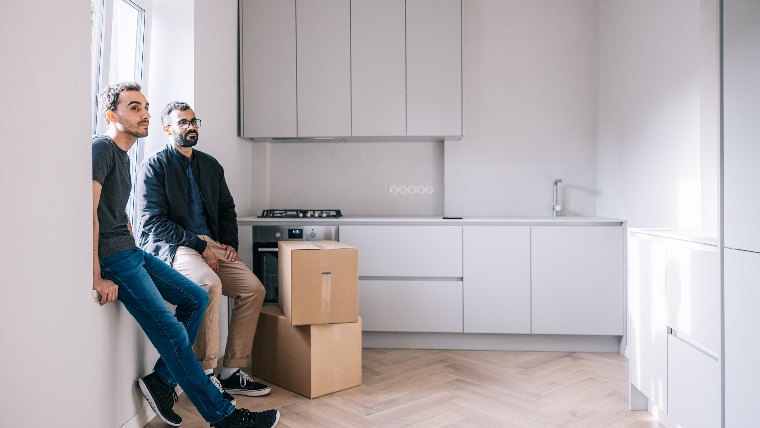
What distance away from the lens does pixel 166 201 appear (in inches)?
121

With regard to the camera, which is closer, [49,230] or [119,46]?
[49,230]

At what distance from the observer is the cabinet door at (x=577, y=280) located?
3963mm

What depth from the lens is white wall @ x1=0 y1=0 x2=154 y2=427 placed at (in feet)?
5.61

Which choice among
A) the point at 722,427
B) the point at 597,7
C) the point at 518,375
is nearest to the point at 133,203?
the point at 518,375

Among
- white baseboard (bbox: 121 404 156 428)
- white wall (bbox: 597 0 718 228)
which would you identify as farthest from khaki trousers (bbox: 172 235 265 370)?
white wall (bbox: 597 0 718 228)

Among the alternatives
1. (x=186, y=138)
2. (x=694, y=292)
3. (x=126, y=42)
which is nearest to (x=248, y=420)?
(x=186, y=138)

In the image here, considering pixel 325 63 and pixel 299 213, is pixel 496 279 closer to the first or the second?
pixel 299 213

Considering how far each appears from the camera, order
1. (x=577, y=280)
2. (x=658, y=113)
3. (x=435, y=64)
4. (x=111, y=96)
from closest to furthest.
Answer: (x=111, y=96) < (x=658, y=113) < (x=577, y=280) < (x=435, y=64)

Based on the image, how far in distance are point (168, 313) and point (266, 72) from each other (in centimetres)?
243

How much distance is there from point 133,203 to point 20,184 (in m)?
1.57

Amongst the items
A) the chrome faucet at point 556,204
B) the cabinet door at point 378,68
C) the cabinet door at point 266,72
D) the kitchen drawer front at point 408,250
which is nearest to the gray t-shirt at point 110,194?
the kitchen drawer front at point 408,250

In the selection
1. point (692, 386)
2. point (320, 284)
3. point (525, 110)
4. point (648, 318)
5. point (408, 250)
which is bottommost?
point (692, 386)

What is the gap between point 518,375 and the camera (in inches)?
137

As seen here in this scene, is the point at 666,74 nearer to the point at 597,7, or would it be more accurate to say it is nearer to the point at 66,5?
the point at 597,7
